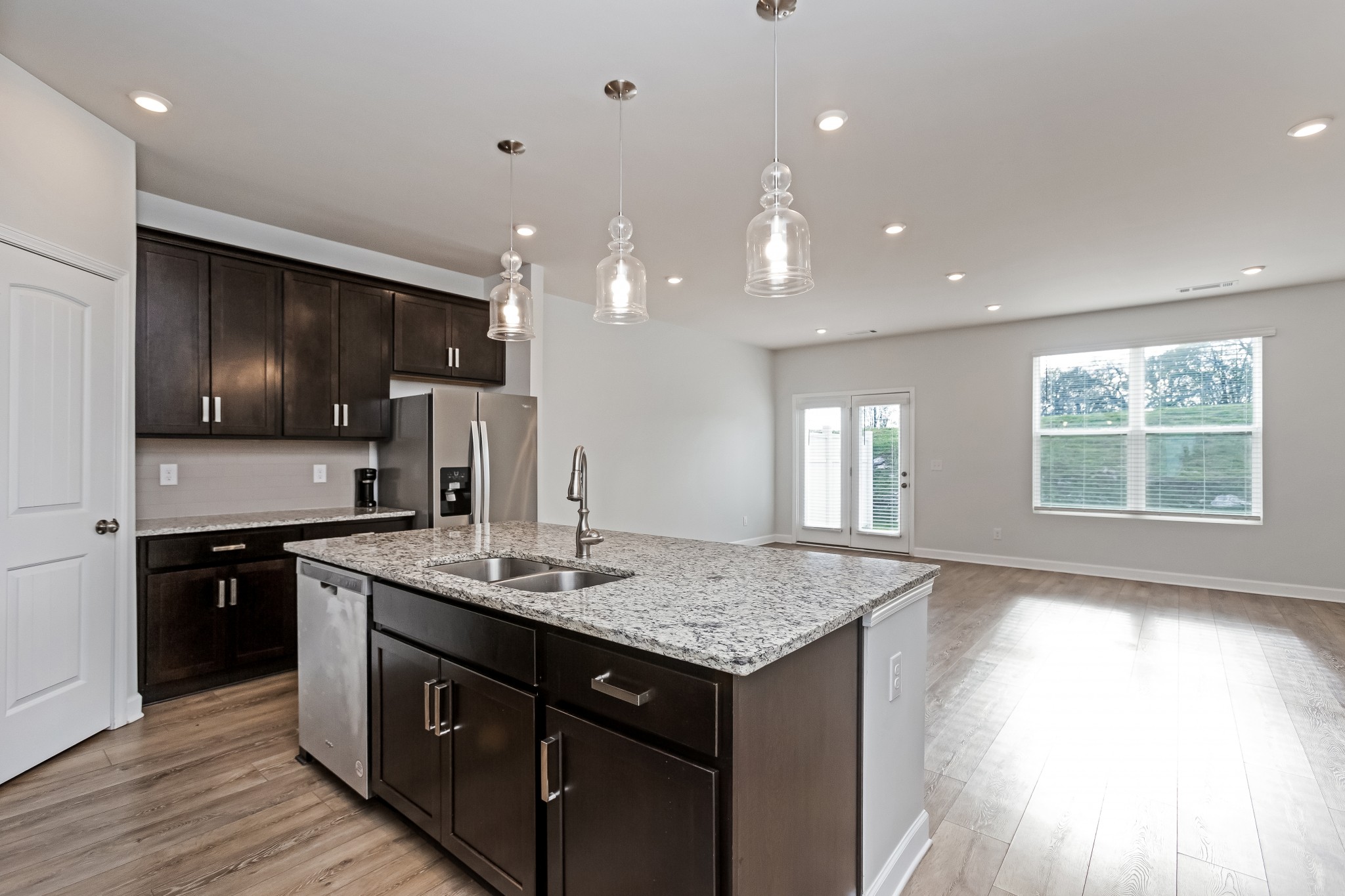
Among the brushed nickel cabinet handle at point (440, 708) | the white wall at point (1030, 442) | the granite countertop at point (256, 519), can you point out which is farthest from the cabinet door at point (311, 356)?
the white wall at point (1030, 442)

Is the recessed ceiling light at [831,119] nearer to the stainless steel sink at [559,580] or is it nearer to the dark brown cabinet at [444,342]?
the stainless steel sink at [559,580]

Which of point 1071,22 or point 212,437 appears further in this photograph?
point 212,437

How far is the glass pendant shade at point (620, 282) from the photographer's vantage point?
2.18 metres

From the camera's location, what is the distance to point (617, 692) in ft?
4.29

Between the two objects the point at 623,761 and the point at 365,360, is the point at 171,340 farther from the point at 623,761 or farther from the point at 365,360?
the point at 623,761

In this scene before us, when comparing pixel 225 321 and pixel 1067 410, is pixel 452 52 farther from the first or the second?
pixel 1067 410

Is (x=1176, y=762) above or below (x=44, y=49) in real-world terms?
below

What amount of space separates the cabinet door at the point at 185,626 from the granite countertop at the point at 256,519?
0.72 feet

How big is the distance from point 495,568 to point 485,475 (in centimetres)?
199

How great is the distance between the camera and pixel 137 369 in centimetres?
317

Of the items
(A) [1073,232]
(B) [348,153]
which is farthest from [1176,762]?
(B) [348,153]

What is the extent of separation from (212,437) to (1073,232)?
17.3ft

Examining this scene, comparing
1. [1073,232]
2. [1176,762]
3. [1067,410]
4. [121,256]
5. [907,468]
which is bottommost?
[1176,762]

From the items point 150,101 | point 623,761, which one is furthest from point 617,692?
point 150,101
